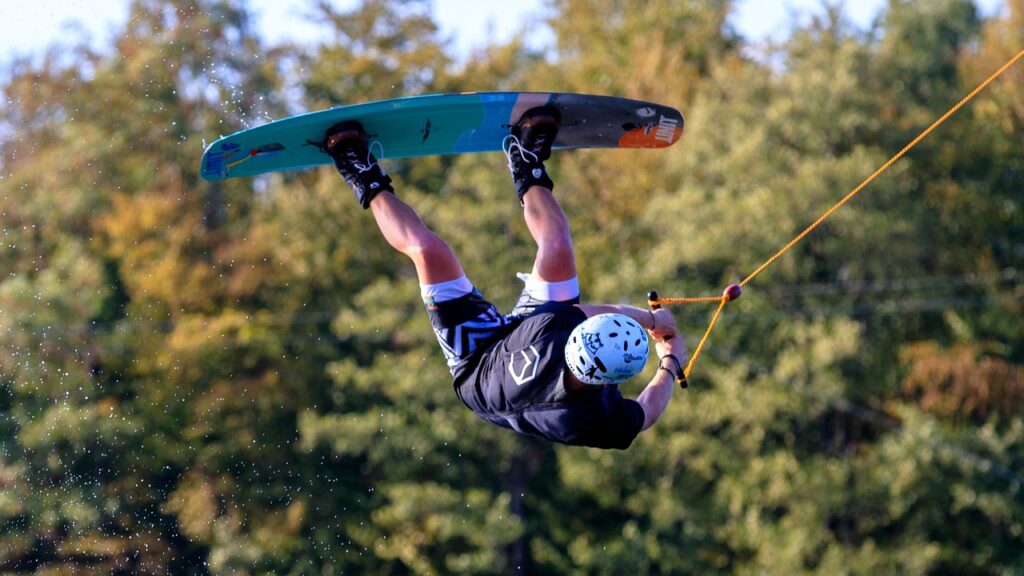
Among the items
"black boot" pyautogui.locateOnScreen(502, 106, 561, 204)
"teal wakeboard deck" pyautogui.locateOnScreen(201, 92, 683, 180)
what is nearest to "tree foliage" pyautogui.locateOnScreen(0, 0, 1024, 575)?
"teal wakeboard deck" pyautogui.locateOnScreen(201, 92, 683, 180)

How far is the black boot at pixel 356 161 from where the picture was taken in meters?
6.10

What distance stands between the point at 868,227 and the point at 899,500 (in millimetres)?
3187

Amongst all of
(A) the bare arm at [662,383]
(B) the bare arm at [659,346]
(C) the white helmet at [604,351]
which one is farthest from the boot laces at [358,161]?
(C) the white helmet at [604,351]

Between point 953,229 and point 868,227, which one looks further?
point 953,229

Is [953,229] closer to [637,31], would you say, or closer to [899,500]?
[899,500]

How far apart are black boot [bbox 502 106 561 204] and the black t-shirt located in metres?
0.66

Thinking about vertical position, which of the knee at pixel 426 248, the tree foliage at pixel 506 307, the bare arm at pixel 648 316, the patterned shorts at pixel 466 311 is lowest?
the bare arm at pixel 648 316

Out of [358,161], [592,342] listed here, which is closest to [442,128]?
[358,161]

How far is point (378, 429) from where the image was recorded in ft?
57.8

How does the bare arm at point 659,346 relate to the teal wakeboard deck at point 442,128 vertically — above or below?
below

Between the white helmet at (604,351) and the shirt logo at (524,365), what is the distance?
33cm

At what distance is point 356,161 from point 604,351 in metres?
1.75

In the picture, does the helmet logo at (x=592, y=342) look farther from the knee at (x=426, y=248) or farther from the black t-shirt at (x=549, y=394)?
the knee at (x=426, y=248)

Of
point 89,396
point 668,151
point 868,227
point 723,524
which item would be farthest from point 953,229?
point 89,396
